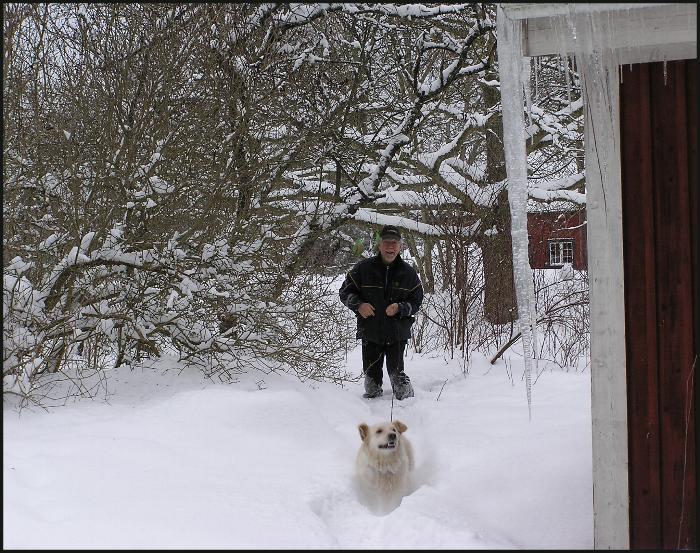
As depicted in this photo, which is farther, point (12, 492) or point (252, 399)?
point (252, 399)

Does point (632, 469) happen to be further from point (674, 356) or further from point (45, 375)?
point (45, 375)

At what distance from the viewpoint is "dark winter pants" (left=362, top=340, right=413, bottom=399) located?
22.6ft

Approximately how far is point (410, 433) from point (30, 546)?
12.5 feet

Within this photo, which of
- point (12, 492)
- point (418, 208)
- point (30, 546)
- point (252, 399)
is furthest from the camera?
point (418, 208)

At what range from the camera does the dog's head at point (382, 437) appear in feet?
15.3

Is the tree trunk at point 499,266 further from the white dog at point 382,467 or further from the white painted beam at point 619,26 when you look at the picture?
the white painted beam at point 619,26

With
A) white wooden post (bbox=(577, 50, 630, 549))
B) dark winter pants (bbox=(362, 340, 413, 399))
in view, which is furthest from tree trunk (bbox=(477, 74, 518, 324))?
white wooden post (bbox=(577, 50, 630, 549))

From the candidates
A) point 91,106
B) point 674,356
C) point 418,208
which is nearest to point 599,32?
point 674,356

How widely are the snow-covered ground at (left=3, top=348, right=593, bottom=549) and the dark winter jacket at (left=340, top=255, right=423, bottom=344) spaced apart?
81cm

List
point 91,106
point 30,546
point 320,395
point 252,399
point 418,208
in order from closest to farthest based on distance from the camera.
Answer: point 30,546 → point 252,399 → point 91,106 → point 320,395 → point 418,208

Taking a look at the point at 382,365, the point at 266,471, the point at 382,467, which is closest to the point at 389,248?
the point at 382,365

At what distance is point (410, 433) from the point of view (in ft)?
19.6

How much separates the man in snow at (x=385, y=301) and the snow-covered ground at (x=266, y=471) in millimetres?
580

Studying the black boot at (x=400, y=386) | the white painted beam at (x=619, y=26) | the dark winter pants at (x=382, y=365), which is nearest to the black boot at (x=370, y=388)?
the dark winter pants at (x=382, y=365)
